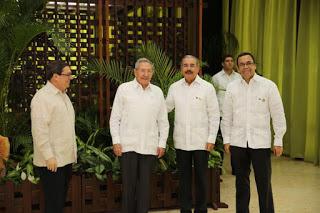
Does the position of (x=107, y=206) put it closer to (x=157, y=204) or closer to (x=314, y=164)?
(x=157, y=204)

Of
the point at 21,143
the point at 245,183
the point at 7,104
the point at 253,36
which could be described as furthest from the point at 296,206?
the point at 253,36

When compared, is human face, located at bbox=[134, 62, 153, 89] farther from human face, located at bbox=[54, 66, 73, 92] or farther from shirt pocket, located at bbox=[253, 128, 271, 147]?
shirt pocket, located at bbox=[253, 128, 271, 147]

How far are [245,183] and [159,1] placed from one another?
7.58 ft

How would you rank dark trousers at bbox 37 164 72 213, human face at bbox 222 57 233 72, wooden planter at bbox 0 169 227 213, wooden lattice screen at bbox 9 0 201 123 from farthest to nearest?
human face at bbox 222 57 233 72 → wooden lattice screen at bbox 9 0 201 123 → wooden planter at bbox 0 169 227 213 → dark trousers at bbox 37 164 72 213

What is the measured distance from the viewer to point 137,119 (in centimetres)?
382

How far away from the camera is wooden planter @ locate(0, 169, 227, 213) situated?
14.4 ft

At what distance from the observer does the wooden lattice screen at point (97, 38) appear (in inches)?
196

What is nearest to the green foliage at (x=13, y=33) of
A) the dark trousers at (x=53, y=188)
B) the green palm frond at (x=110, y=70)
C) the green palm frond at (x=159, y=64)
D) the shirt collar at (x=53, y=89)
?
the green palm frond at (x=110, y=70)

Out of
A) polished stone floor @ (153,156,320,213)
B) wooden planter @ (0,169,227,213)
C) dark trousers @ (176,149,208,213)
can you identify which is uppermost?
dark trousers @ (176,149,208,213)

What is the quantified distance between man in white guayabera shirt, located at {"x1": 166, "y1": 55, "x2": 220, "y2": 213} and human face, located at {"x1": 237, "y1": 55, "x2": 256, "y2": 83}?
1.14ft

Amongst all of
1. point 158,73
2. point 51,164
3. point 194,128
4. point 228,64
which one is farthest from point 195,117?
point 228,64

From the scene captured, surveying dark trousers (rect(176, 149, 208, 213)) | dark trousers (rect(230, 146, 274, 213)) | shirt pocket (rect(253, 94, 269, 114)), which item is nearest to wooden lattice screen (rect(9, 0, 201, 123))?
dark trousers (rect(176, 149, 208, 213))

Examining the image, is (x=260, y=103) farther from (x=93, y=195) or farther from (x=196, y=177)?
(x=93, y=195)

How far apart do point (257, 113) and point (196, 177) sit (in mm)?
785
